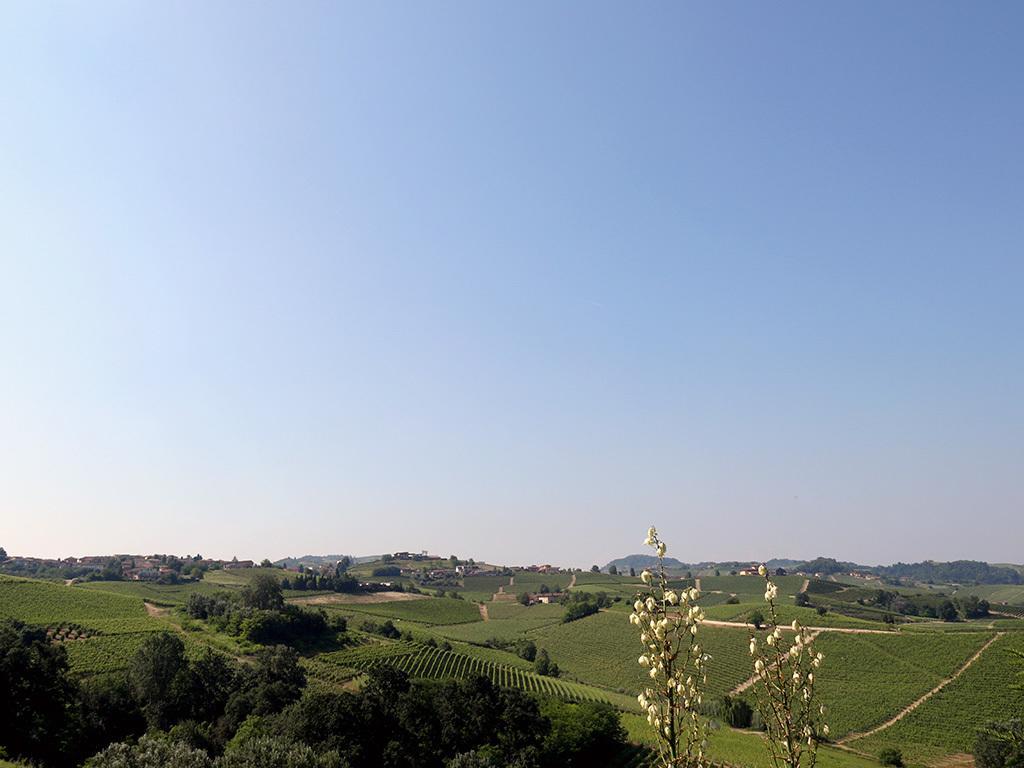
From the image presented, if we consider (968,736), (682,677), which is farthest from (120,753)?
(968,736)

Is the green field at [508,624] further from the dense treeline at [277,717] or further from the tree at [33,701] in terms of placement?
the tree at [33,701]

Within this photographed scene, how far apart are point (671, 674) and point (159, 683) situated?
244ft

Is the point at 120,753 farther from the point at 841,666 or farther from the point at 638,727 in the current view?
the point at 841,666

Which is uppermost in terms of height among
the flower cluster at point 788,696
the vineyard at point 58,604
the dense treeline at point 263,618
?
the flower cluster at point 788,696

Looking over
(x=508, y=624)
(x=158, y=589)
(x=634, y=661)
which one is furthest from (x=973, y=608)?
(x=158, y=589)

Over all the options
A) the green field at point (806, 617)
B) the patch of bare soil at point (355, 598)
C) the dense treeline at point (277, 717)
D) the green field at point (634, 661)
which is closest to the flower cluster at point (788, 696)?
the dense treeline at point (277, 717)

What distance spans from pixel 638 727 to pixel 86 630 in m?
79.1

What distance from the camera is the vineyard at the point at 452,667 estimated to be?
8650cm

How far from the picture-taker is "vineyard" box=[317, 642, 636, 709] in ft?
284

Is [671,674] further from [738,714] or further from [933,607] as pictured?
[933,607]

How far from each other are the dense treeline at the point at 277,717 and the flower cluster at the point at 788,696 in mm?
39849

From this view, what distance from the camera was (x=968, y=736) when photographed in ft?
240

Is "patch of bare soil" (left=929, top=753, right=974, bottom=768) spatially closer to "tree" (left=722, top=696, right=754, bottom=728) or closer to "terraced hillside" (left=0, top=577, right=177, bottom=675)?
"tree" (left=722, top=696, right=754, bottom=728)

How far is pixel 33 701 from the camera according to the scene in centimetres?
→ 4912
